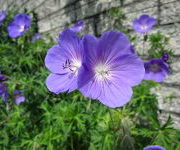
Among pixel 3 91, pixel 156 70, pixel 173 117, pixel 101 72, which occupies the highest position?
pixel 101 72

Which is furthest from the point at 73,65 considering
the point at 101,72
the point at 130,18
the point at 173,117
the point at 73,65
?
the point at 130,18

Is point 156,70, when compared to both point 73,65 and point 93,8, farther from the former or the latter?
point 93,8

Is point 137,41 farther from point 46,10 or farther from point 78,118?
point 46,10

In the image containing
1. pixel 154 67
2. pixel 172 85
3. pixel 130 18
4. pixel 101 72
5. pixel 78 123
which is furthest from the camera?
pixel 130 18

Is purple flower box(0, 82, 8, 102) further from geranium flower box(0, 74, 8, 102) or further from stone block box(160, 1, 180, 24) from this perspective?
stone block box(160, 1, 180, 24)

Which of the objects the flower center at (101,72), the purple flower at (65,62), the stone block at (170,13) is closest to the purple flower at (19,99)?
the stone block at (170,13)

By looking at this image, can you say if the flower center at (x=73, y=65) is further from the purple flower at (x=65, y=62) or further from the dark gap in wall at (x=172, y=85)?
the dark gap in wall at (x=172, y=85)
